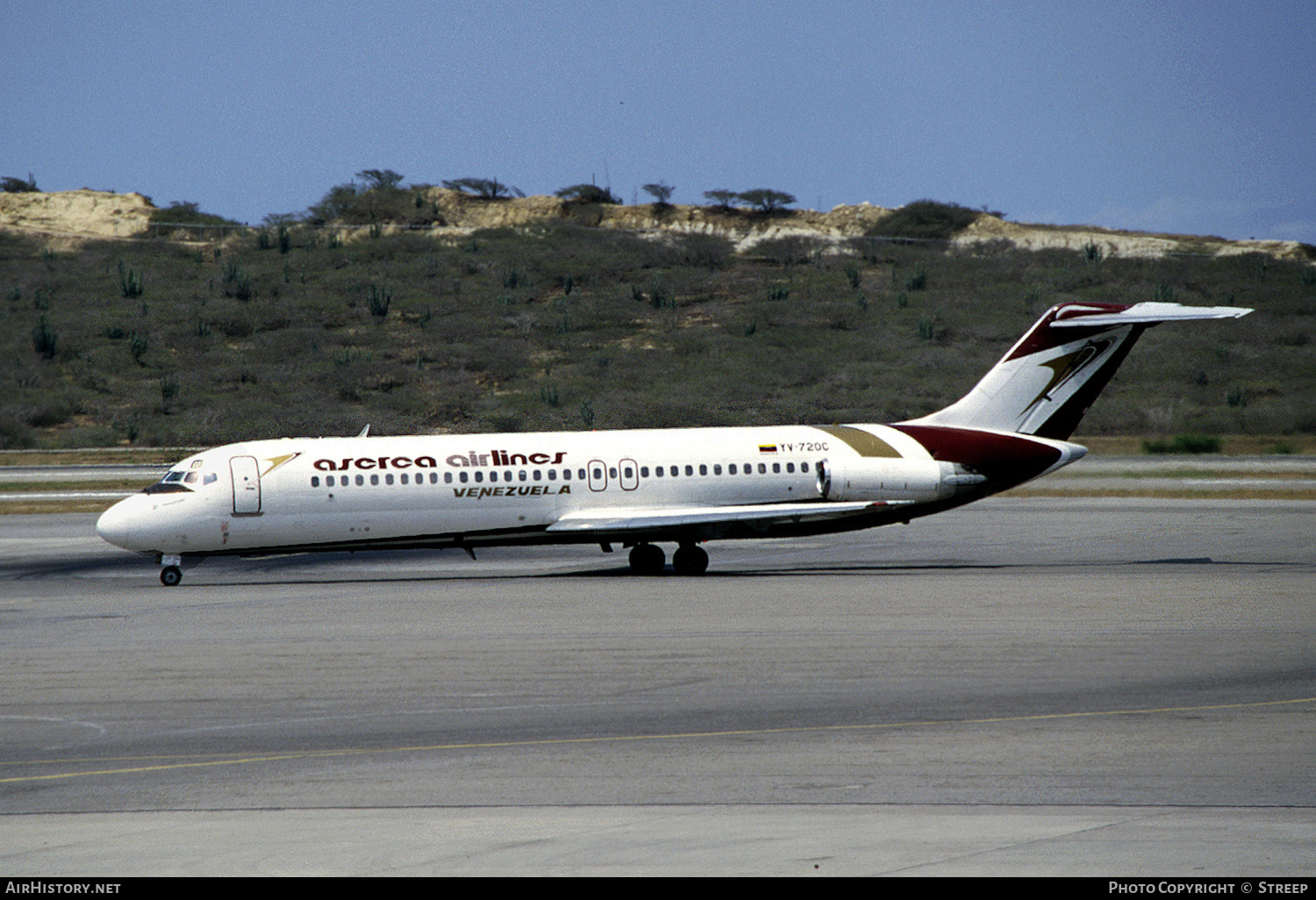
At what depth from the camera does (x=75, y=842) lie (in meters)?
9.06

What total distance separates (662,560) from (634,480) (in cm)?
187

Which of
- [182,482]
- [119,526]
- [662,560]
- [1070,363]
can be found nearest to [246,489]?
[182,482]

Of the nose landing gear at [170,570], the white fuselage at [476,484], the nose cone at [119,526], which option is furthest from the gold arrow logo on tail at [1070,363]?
the nose cone at [119,526]

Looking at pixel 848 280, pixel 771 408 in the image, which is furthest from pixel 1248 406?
pixel 848 280

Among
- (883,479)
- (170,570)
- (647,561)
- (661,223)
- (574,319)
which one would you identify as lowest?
(647,561)

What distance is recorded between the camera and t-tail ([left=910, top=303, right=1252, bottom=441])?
2920 cm

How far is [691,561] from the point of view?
27.0m

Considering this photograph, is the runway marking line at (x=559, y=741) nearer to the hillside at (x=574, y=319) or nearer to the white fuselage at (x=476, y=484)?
the white fuselage at (x=476, y=484)

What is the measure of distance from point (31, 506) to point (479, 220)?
74.2 metres

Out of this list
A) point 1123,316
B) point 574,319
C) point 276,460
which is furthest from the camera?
point 574,319

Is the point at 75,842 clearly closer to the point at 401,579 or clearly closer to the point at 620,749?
the point at 620,749

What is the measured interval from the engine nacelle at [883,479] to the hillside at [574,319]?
38.7 metres

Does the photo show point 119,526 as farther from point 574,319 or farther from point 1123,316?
point 574,319

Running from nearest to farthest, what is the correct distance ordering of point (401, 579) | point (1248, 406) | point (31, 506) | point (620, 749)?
1. point (620, 749)
2. point (401, 579)
3. point (31, 506)
4. point (1248, 406)
